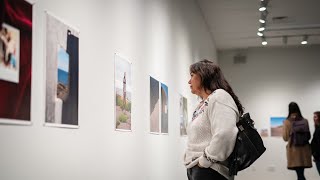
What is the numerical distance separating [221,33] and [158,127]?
6635mm

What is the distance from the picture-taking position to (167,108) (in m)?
5.30

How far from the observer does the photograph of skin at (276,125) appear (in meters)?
12.6

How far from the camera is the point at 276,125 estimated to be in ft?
41.4

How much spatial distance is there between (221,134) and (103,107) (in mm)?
839

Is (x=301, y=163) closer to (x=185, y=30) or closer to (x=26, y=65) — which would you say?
(x=185, y=30)

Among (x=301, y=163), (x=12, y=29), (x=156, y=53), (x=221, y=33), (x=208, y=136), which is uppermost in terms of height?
(x=221, y=33)

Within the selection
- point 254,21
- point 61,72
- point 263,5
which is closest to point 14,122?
point 61,72

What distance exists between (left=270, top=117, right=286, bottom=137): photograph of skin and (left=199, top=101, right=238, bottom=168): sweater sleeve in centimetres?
1031

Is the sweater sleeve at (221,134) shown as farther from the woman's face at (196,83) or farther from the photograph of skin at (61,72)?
the photograph of skin at (61,72)

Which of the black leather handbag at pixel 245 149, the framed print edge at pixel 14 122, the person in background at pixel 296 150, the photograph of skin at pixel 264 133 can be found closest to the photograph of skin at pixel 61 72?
the framed print edge at pixel 14 122

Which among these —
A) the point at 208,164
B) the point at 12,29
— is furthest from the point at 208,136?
the point at 12,29

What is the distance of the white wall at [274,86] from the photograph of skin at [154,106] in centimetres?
820

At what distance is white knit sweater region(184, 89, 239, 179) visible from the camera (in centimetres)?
265

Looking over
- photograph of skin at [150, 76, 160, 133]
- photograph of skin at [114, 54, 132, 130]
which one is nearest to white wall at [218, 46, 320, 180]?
photograph of skin at [150, 76, 160, 133]
